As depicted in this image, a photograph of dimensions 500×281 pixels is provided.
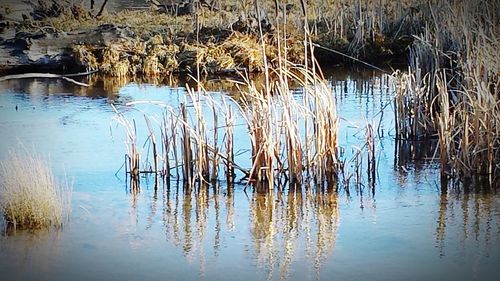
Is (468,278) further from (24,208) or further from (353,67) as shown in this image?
(353,67)

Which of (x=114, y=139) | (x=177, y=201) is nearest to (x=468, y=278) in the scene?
(x=177, y=201)

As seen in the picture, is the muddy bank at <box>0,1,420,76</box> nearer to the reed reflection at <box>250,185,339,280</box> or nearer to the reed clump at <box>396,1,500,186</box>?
the reed clump at <box>396,1,500,186</box>

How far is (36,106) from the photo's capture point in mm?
12695

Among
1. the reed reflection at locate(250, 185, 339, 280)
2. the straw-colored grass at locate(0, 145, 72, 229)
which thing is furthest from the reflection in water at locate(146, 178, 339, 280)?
the straw-colored grass at locate(0, 145, 72, 229)

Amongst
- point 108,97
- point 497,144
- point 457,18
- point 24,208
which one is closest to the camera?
point 24,208

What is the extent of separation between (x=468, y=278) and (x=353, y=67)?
11944 millimetres

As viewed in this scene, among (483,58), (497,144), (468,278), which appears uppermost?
(483,58)

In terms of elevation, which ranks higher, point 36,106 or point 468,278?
point 36,106

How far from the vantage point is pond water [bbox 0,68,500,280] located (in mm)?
5832

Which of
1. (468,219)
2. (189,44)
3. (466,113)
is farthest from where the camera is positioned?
(189,44)

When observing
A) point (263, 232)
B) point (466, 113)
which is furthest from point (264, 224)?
point (466, 113)

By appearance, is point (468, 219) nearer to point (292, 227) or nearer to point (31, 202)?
point (292, 227)

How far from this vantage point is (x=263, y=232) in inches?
261

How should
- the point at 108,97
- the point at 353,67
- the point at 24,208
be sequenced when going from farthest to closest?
the point at 353,67
the point at 108,97
the point at 24,208
